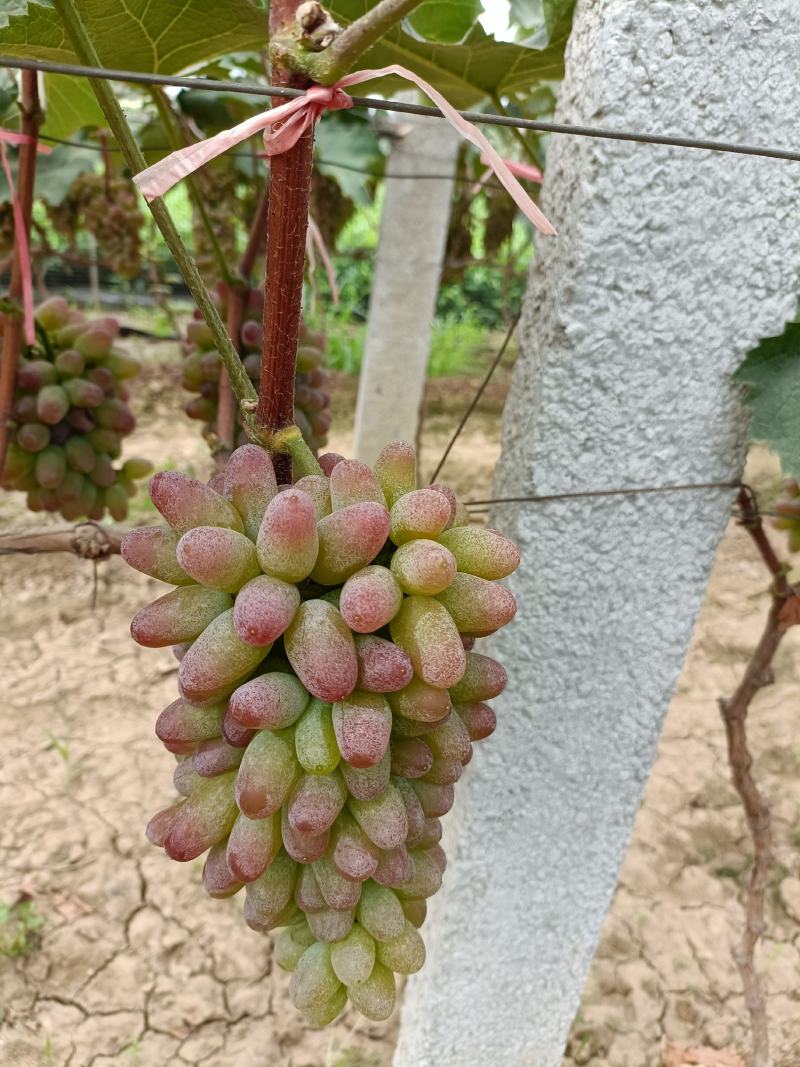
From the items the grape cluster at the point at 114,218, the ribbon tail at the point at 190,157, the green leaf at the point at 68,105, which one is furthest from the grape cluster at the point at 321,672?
the grape cluster at the point at 114,218

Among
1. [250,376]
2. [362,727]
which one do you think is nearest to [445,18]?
[250,376]

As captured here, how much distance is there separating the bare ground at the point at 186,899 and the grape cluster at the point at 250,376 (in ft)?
3.53

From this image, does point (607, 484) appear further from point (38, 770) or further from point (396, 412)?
point (396, 412)

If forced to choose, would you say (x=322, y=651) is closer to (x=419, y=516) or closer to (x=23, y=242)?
(x=419, y=516)

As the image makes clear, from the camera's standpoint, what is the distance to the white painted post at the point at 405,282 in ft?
8.20

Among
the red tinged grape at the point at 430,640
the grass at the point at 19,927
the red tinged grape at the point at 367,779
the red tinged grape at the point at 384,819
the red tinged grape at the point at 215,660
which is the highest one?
the red tinged grape at the point at 430,640

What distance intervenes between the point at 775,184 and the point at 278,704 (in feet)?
1.93

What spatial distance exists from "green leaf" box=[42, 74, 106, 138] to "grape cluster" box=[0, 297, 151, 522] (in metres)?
0.30

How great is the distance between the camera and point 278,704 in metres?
0.52

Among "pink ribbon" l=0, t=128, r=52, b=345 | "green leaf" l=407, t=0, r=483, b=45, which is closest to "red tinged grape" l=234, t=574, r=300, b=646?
"pink ribbon" l=0, t=128, r=52, b=345

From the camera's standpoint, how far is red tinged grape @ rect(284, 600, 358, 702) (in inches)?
19.7

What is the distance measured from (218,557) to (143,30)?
0.69 metres

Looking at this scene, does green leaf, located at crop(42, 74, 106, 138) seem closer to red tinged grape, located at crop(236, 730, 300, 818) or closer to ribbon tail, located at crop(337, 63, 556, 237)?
ribbon tail, located at crop(337, 63, 556, 237)

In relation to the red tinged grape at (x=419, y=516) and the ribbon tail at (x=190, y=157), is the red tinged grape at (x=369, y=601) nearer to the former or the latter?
the red tinged grape at (x=419, y=516)
